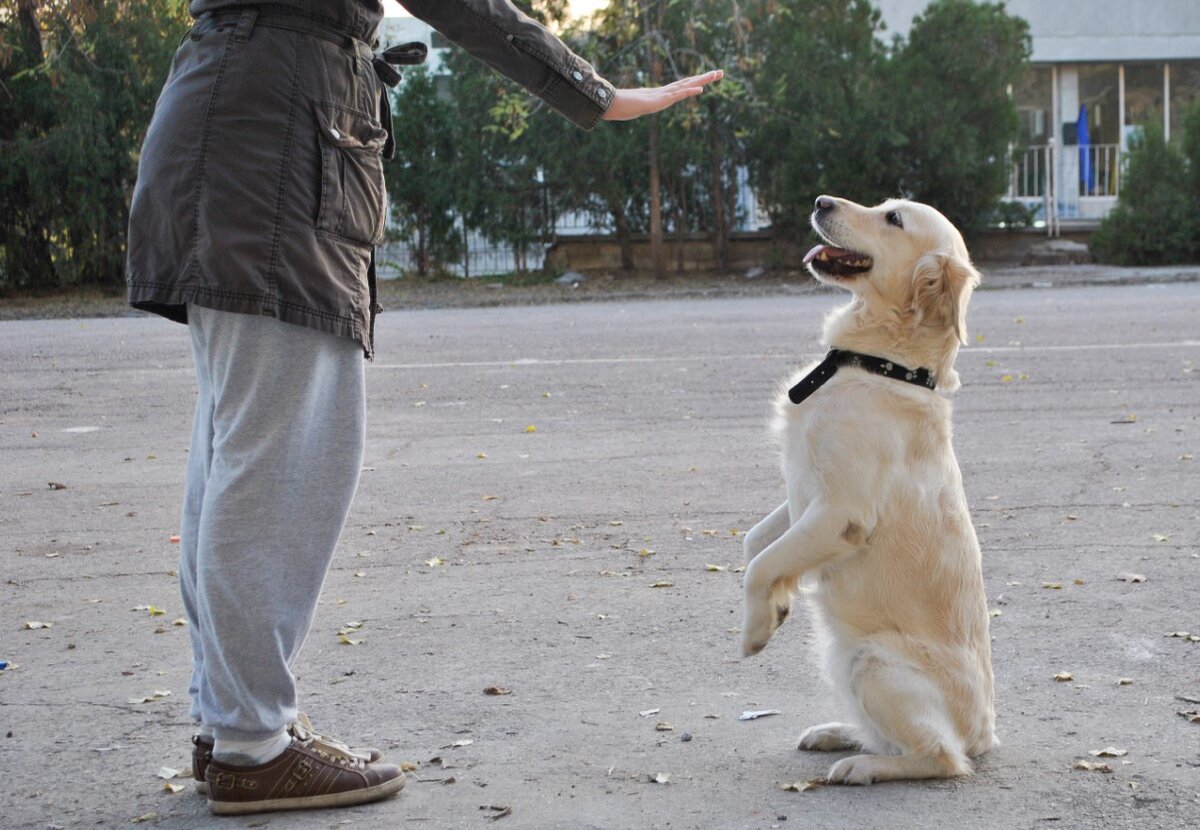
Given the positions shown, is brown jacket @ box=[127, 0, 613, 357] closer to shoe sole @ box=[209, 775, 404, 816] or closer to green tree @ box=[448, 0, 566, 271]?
shoe sole @ box=[209, 775, 404, 816]

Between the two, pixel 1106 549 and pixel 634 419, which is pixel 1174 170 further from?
pixel 1106 549

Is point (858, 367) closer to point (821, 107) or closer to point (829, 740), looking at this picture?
point (829, 740)

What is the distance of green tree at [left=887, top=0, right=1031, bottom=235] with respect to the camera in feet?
66.2

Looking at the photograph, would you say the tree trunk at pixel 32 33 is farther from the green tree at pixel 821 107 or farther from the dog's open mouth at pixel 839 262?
the dog's open mouth at pixel 839 262

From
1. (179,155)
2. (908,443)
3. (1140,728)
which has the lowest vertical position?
(1140,728)

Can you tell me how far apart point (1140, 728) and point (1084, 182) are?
79.5 ft

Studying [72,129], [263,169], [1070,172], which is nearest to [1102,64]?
[1070,172]

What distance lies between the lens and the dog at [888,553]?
10.8ft

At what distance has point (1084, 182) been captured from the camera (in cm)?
2605

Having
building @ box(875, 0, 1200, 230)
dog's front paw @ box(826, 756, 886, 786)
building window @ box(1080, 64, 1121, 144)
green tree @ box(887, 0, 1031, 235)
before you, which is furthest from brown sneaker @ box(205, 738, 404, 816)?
building window @ box(1080, 64, 1121, 144)

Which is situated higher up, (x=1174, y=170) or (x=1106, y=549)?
(x=1174, y=170)

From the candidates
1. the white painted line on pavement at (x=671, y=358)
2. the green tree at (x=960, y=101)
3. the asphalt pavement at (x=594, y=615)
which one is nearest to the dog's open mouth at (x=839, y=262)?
the asphalt pavement at (x=594, y=615)

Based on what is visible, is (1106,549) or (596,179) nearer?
(1106,549)

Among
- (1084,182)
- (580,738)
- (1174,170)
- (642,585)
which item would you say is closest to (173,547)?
(642,585)
